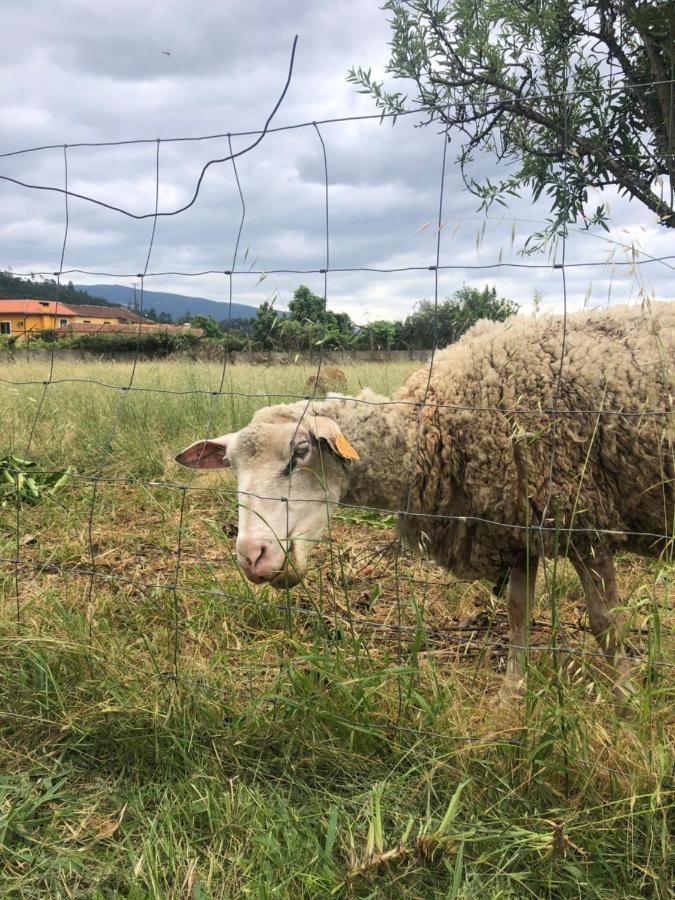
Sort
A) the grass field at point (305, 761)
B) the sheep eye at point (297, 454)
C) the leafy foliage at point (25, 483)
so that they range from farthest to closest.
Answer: the leafy foliage at point (25, 483)
the sheep eye at point (297, 454)
the grass field at point (305, 761)

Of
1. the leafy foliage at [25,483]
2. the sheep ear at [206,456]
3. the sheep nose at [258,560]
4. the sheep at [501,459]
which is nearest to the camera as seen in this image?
the sheep nose at [258,560]

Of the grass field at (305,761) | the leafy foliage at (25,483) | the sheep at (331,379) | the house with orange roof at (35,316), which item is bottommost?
the grass field at (305,761)

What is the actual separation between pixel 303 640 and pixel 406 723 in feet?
2.63

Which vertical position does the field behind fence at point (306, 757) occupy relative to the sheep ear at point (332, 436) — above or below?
below

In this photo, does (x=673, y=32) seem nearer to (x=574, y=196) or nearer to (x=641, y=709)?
(x=574, y=196)

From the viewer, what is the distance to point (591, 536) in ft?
8.38

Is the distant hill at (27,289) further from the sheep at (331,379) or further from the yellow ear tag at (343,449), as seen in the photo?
the sheep at (331,379)

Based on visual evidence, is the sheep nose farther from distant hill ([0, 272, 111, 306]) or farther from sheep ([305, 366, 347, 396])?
sheep ([305, 366, 347, 396])

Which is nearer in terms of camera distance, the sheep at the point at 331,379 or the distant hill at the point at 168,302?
the distant hill at the point at 168,302

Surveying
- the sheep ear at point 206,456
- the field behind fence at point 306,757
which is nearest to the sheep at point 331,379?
the sheep ear at point 206,456

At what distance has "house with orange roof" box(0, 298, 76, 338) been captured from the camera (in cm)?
312

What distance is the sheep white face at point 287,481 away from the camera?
249 cm

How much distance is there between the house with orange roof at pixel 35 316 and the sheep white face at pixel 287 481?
41.1 inches

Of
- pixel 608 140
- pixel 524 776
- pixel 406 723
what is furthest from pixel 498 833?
pixel 608 140
